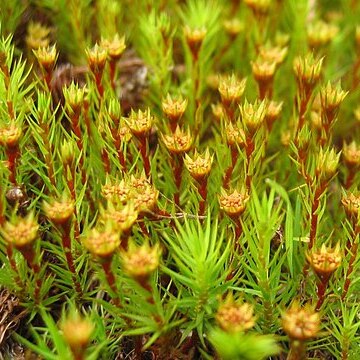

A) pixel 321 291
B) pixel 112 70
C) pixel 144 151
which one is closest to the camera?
pixel 321 291

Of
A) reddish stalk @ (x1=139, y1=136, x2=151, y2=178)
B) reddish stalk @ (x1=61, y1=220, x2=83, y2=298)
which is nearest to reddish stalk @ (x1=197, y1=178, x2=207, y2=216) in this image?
reddish stalk @ (x1=139, y1=136, x2=151, y2=178)

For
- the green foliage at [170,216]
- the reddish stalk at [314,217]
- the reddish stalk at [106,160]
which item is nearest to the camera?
the green foliage at [170,216]

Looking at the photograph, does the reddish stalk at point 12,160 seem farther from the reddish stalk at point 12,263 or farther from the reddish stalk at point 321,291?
the reddish stalk at point 321,291

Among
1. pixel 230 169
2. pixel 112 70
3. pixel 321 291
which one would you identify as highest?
pixel 112 70

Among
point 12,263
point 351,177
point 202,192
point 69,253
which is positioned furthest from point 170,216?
Result: point 351,177

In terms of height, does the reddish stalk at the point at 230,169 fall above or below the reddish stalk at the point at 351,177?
above

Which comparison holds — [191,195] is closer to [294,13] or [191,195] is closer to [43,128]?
[43,128]

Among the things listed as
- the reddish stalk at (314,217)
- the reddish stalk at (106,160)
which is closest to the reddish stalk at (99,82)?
the reddish stalk at (106,160)

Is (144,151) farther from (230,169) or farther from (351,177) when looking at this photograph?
(351,177)

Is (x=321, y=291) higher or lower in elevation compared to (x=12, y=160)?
lower

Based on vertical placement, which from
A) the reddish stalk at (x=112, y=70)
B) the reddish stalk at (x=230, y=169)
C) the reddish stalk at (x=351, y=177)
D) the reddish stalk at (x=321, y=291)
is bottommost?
the reddish stalk at (x=321, y=291)

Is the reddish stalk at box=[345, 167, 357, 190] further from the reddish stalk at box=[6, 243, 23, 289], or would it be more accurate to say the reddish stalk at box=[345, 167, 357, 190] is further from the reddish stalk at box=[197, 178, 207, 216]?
the reddish stalk at box=[6, 243, 23, 289]

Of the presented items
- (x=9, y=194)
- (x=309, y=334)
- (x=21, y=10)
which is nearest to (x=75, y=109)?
(x=9, y=194)
